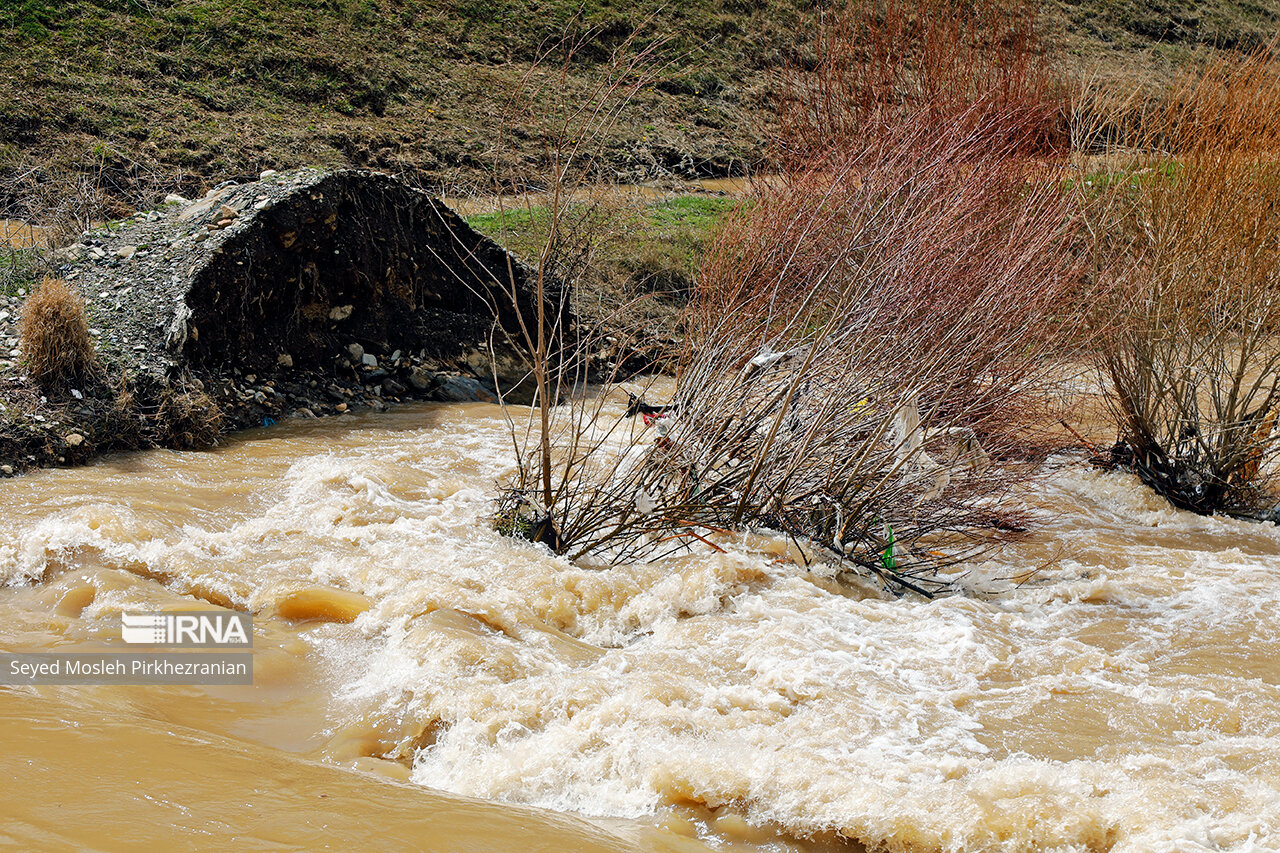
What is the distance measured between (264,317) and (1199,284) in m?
7.35

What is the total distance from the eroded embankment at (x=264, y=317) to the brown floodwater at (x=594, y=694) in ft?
2.65

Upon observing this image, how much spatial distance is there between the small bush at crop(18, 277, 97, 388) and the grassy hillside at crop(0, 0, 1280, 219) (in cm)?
456

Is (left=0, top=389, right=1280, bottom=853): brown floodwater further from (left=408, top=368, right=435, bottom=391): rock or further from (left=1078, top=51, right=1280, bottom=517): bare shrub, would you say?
(left=408, top=368, right=435, bottom=391): rock

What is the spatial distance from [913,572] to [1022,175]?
5196 mm

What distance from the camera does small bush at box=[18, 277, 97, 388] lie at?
6672 millimetres

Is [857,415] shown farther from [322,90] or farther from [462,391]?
[322,90]

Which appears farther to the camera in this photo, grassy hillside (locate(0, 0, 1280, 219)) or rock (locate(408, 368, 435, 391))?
grassy hillside (locate(0, 0, 1280, 219))

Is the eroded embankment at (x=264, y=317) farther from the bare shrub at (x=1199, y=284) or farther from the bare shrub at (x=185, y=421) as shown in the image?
the bare shrub at (x=1199, y=284)

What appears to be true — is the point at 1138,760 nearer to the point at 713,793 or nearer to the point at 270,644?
the point at 713,793

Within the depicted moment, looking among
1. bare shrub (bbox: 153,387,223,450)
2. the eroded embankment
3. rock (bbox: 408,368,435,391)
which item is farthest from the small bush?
rock (bbox: 408,368,435,391)

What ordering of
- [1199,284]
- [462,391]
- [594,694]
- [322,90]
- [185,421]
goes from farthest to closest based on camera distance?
1. [322,90]
2. [462,391]
3. [185,421]
4. [1199,284]
5. [594,694]

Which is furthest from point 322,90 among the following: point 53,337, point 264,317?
point 53,337

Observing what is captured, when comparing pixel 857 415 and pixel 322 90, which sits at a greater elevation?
pixel 322 90

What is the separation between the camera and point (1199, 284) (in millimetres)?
6957
